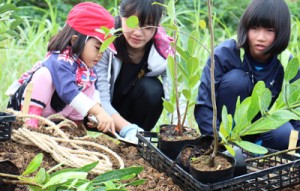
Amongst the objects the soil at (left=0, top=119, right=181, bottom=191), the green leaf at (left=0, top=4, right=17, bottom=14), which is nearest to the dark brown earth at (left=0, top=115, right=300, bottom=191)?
the soil at (left=0, top=119, right=181, bottom=191)

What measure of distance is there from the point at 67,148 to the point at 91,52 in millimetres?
757

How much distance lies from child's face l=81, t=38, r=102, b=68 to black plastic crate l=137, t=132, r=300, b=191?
592 mm

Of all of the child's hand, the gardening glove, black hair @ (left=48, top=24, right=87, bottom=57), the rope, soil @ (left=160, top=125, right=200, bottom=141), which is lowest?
the gardening glove

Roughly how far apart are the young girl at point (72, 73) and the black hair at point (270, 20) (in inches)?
25.0

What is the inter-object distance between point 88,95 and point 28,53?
1.36 m

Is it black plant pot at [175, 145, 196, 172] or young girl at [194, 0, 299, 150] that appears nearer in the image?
black plant pot at [175, 145, 196, 172]

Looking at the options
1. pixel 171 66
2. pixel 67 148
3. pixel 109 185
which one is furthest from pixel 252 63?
pixel 109 185

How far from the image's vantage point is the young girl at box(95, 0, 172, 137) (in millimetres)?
2812

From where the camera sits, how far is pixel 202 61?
4027 millimetres

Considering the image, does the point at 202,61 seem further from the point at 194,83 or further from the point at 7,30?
the point at 7,30

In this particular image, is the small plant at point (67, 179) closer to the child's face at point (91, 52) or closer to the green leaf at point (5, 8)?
→ the green leaf at point (5, 8)

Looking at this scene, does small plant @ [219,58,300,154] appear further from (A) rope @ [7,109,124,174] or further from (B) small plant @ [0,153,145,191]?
(A) rope @ [7,109,124,174]

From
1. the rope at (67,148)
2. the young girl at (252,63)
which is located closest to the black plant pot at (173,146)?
the rope at (67,148)

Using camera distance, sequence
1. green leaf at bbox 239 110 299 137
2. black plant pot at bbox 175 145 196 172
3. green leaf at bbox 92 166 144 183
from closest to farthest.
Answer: green leaf at bbox 92 166 144 183
green leaf at bbox 239 110 299 137
black plant pot at bbox 175 145 196 172
